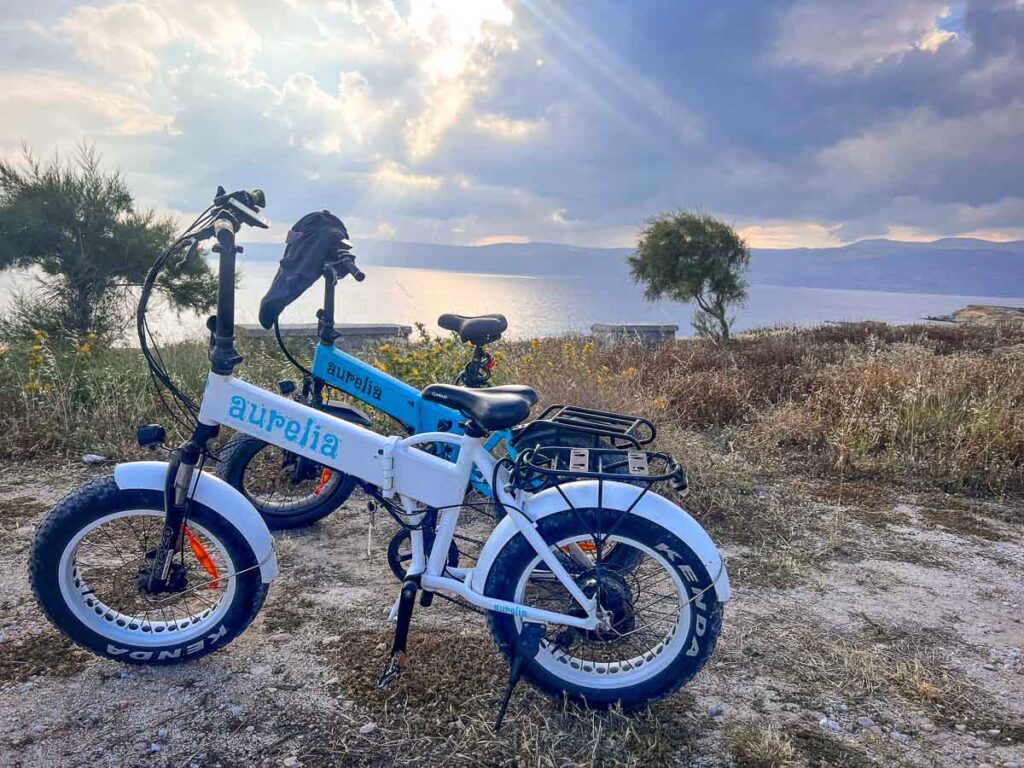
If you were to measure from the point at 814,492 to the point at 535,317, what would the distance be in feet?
22.4

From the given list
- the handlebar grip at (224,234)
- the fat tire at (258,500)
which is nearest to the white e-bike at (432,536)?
the handlebar grip at (224,234)

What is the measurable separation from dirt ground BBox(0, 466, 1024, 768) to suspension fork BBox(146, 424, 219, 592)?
0.44 metres

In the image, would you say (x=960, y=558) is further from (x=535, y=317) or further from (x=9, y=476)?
(x=535, y=317)

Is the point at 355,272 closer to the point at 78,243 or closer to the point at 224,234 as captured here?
the point at 224,234

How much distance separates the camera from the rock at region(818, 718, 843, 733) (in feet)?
7.84

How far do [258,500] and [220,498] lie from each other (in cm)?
163

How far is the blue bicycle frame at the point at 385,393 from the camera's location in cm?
A: 368

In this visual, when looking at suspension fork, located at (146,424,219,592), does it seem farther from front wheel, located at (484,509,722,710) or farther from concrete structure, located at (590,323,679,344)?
concrete structure, located at (590,323,679,344)

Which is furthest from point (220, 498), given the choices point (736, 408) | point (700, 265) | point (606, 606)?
point (700, 265)

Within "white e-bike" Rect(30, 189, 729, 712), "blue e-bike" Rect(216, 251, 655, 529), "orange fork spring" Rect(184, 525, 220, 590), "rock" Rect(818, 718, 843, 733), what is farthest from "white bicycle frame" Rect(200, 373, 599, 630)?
"rock" Rect(818, 718, 843, 733)

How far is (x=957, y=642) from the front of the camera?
3.02 metres

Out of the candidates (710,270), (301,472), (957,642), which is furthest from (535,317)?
(957,642)

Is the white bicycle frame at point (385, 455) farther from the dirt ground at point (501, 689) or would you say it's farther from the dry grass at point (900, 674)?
the dry grass at point (900, 674)

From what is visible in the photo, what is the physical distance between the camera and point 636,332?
10.3 m
